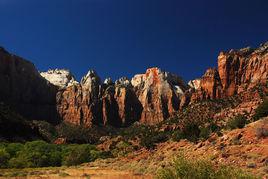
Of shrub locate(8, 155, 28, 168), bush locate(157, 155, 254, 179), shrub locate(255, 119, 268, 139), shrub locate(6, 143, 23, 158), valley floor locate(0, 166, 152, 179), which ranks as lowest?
bush locate(157, 155, 254, 179)

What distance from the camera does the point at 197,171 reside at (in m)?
24.4

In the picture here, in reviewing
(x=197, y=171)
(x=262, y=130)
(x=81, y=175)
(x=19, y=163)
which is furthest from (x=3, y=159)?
(x=197, y=171)

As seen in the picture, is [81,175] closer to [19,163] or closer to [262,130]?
[262,130]

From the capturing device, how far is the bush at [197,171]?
23.5 m

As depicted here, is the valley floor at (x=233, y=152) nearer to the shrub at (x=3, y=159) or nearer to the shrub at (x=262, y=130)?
the shrub at (x=262, y=130)

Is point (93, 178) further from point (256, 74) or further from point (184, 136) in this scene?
point (256, 74)

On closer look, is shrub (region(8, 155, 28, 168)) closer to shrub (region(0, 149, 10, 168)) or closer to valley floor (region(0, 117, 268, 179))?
shrub (region(0, 149, 10, 168))

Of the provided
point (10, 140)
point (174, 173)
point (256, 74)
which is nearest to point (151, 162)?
point (174, 173)

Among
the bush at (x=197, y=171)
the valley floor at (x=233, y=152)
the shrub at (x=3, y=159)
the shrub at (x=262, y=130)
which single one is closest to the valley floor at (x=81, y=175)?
the valley floor at (x=233, y=152)

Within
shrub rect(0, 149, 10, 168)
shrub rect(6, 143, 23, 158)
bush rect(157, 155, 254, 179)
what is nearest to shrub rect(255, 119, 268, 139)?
bush rect(157, 155, 254, 179)

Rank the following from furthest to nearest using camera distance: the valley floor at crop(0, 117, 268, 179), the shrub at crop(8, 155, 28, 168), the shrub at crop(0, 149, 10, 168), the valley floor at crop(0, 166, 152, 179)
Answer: the shrub at crop(0, 149, 10, 168) → the shrub at crop(8, 155, 28, 168) → the valley floor at crop(0, 166, 152, 179) → the valley floor at crop(0, 117, 268, 179)

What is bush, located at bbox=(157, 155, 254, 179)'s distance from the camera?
23516mm

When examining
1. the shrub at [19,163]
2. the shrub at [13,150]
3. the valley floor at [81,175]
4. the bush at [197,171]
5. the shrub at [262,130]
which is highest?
the shrub at [13,150]

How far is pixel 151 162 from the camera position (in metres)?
59.0
